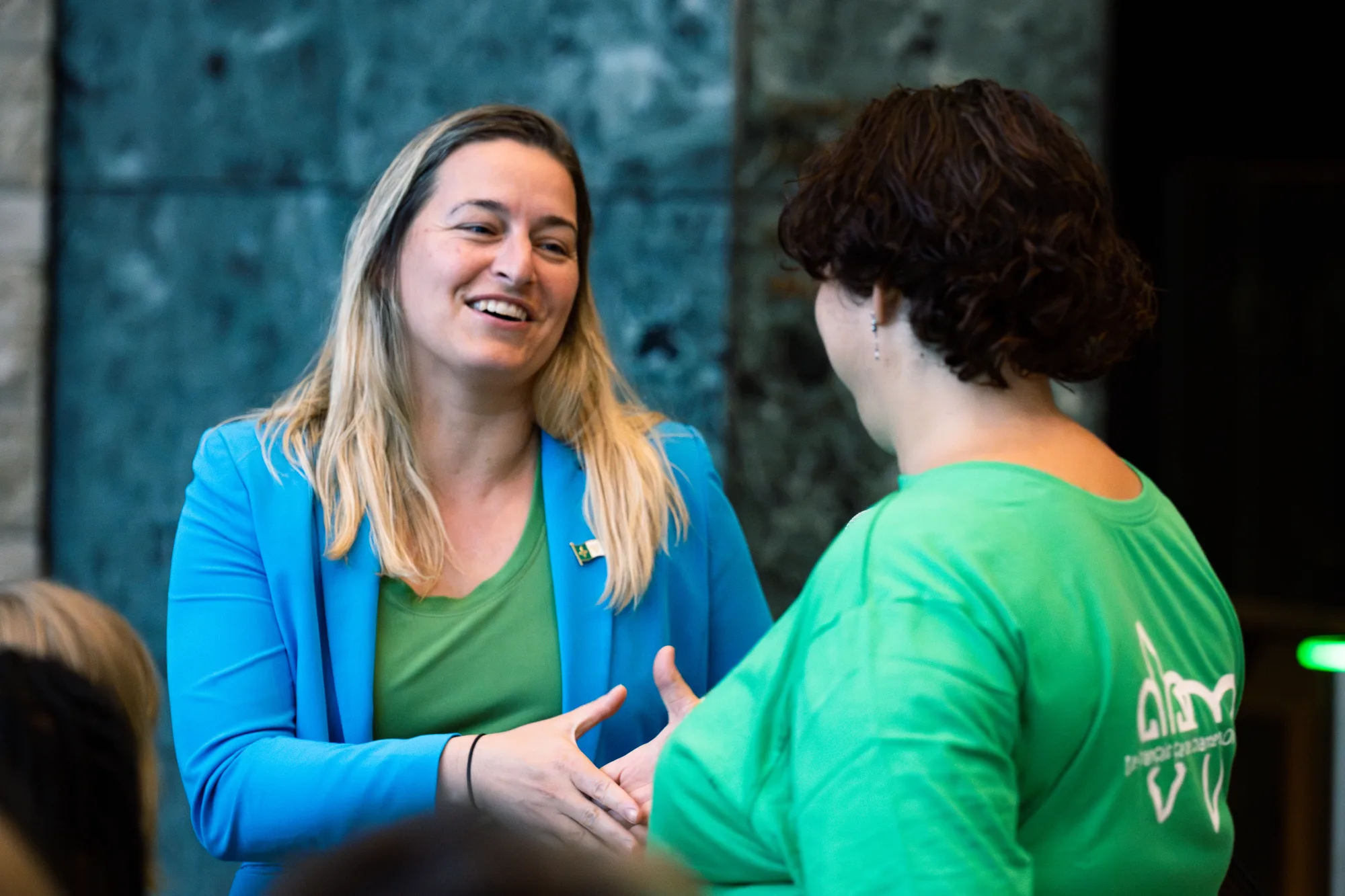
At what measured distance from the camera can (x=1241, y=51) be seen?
190 inches

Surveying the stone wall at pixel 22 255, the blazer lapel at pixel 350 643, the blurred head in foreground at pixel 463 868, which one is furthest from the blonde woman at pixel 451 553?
the stone wall at pixel 22 255

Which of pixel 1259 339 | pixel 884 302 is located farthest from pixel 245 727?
Result: pixel 1259 339

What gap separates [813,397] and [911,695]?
8.26 feet

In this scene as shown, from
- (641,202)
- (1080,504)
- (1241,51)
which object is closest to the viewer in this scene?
(1080,504)

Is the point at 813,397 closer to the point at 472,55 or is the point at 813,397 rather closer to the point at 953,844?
the point at 472,55

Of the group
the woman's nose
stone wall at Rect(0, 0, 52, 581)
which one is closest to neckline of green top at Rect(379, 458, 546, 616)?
the woman's nose

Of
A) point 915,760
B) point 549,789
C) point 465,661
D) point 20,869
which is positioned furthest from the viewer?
point 465,661

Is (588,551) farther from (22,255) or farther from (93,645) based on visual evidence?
(22,255)

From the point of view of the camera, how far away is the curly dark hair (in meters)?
1.29

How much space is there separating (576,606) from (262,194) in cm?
201

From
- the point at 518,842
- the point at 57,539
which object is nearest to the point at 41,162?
the point at 57,539

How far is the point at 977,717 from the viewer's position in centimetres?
114

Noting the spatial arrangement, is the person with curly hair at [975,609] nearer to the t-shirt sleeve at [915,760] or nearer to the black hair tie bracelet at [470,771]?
the t-shirt sleeve at [915,760]

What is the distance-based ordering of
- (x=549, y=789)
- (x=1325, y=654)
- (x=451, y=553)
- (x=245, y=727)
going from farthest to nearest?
(x=1325, y=654) < (x=451, y=553) < (x=245, y=727) < (x=549, y=789)
